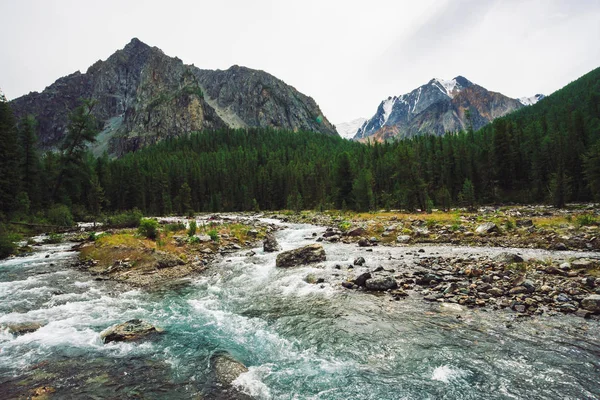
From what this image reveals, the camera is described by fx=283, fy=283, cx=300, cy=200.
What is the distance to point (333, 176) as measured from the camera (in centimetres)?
8300

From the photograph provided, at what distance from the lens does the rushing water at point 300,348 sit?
24.2 ft

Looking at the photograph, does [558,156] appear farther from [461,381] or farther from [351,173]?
[461,381]

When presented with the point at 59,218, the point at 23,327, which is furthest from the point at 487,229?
the point at 59,218

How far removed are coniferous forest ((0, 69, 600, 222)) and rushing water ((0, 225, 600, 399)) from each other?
42.4 meters

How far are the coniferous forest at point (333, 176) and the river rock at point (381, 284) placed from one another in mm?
40922

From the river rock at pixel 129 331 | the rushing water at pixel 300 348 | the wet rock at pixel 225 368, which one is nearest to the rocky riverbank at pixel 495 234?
the rushing water at pixel 300 348

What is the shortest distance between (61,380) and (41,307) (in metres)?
8.25

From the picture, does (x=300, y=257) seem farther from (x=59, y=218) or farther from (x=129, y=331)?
(x=59, y=218)

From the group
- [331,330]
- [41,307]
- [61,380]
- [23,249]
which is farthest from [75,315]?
[23,249]

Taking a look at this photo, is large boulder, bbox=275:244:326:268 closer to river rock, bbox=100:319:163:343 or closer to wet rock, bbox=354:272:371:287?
wet rock, bbox=354:272:371:287

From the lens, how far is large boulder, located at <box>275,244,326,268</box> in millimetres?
21047

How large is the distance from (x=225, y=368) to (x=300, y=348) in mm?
2556

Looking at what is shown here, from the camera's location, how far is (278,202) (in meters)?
111

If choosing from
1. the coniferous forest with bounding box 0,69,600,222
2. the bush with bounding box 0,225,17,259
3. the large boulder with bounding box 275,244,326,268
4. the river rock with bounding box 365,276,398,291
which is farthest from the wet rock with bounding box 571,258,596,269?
the bush with bounding box 0,225,17,259
